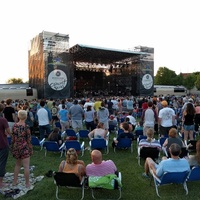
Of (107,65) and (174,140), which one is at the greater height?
(107,65)

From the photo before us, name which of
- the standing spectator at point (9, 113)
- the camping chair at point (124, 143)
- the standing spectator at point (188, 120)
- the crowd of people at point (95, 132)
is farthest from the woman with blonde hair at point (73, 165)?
the standing spectator at point (188, 120)

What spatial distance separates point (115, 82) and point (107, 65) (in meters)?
2.84

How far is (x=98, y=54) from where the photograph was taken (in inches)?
1041

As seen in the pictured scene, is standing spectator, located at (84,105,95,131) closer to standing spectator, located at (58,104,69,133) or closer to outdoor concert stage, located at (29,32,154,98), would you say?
standing spectator, located at (58,104,69,133)

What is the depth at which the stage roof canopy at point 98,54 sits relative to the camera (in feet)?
74.8

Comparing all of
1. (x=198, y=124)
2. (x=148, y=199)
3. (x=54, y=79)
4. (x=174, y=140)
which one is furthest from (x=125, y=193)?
(x=54, y=79)

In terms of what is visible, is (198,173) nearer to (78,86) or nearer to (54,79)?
(54,79)

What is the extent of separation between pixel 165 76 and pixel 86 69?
37.9 meters

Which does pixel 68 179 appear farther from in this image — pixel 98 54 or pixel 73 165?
pixel 98 54

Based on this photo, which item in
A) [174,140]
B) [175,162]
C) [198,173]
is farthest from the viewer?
[174,140]

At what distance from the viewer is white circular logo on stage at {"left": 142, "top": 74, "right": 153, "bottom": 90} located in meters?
27.4

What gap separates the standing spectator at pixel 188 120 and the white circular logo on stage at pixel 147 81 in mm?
21236

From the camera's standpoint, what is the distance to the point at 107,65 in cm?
3353

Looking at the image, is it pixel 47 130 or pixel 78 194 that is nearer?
pixel 78 194
